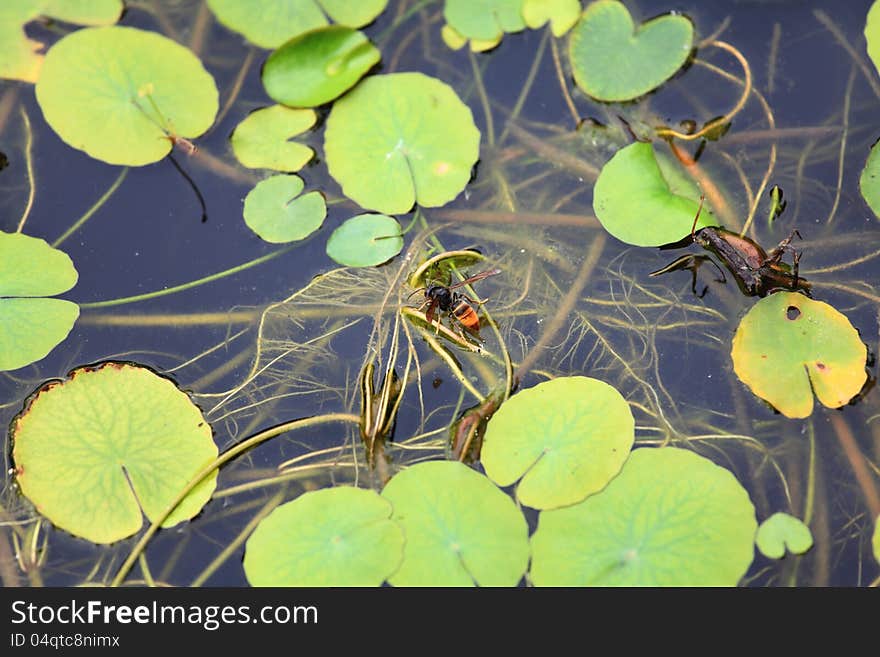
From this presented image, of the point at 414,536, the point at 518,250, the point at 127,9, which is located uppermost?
the point at 127,9

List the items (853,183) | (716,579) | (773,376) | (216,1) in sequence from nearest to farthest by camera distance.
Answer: (716,579), (773,376), (853,183), (216,1)

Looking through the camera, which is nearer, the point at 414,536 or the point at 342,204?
the point at 414,536

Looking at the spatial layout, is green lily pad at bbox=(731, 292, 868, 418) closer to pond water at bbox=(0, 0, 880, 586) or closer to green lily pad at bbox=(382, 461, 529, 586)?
pond water at bbox=(0, 0, 880, 586)

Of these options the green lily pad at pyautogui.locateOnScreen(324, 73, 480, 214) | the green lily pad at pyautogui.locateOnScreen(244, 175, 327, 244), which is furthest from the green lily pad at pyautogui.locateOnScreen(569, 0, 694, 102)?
the green lily pad at pyautogui.locateOnScreen(244, 175, 327, 244)

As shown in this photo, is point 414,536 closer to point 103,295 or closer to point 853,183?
point 103,295

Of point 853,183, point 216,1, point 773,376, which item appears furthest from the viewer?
point 216,1

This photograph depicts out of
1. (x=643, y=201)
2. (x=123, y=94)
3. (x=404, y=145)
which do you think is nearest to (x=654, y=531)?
(x=643, y=201)

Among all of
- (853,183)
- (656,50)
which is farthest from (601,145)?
(853,183)
